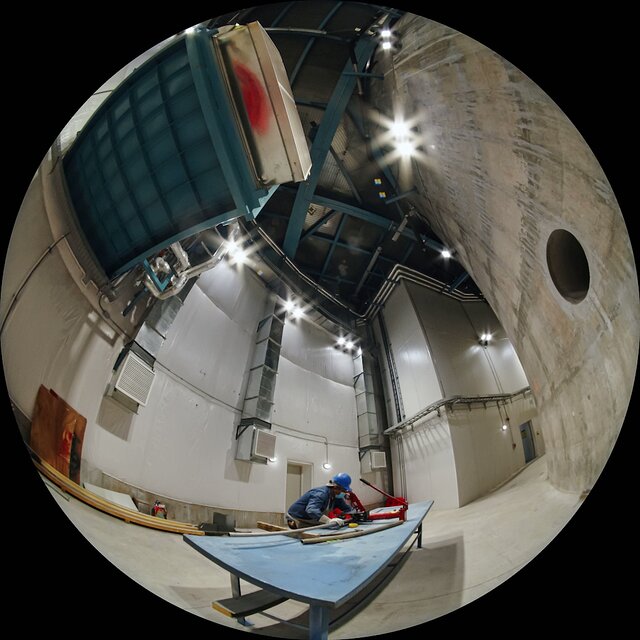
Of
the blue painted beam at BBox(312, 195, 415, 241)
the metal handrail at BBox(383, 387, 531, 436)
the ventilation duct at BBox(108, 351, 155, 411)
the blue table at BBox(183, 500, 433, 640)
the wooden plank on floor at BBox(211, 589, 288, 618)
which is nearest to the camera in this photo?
the blue table at BBox(183, 500, 433, 640)

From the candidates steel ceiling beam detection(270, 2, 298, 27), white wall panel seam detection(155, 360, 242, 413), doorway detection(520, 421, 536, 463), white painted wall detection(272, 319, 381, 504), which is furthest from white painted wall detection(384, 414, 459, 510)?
steel ceiling beam detection(270, 2, 298, 27)

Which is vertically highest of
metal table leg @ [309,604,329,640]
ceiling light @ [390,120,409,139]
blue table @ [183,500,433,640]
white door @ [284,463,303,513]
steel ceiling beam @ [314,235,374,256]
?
ceiling light @ [390,120,409,139]

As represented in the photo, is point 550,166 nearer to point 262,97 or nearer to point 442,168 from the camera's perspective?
point 442,168

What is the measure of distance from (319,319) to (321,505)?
81 centimetres

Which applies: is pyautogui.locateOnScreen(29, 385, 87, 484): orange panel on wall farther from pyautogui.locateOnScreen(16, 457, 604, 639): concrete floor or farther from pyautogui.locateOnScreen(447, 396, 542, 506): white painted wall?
pyautogui.locateOnScreen(447, 396, 542, 506): white painted wall

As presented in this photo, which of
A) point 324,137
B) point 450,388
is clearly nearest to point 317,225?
point 324,137

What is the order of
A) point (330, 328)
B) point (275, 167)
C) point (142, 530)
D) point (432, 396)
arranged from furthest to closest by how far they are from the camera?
point (330, 328)
point (432, 396)
point (275, 167)
point (142, 530)

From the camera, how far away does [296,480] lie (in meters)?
1.27

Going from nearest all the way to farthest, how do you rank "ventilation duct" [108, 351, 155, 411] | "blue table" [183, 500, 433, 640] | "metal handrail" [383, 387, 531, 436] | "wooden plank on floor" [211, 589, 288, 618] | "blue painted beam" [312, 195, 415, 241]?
"blue table" [183, 500, 433, 640], "wooden plank on floor" [211, 589, 288, 618], "ventilation duct" [108, 351, 155, 411], "metal handrail" [383, 387, 531, 436], "blue painted beam" [312, 195, 415, 241]

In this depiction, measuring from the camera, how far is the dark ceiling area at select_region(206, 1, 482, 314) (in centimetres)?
135

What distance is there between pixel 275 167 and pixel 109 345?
3.30 ft

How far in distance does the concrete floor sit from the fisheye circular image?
0.04 ft

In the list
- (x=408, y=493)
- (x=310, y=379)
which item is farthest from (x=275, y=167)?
(x=408, y=493)

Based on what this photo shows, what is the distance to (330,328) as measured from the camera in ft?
4.99
